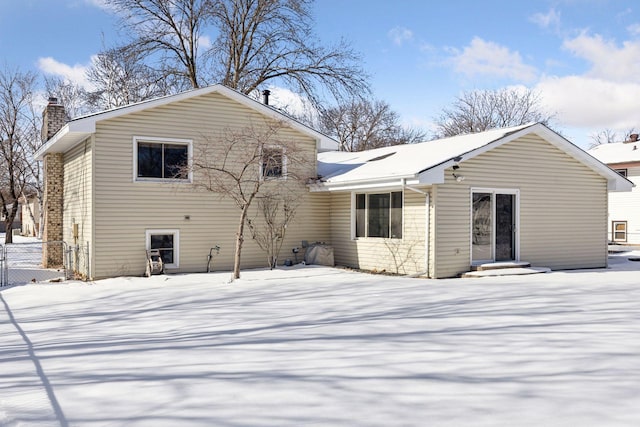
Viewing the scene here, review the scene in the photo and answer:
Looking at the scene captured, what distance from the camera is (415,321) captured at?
750 centimetres

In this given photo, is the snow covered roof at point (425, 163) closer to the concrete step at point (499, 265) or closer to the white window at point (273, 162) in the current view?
the white window at point (273, 162)

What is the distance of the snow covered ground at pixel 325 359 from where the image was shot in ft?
13.3

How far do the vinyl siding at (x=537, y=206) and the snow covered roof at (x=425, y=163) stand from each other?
0.30 meters

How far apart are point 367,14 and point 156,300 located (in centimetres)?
1230

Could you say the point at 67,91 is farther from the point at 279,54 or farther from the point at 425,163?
the point at 425,163

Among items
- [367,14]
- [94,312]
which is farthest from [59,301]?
[367,14]

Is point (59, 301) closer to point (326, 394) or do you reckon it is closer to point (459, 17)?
point (326, 394)

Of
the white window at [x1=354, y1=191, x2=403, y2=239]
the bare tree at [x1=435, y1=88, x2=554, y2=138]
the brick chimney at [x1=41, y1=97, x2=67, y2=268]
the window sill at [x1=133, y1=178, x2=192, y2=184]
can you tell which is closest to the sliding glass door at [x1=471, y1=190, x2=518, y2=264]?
the white window at [x1=354, y1=191, x2=403, y2=239]

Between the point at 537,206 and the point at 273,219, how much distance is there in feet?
23.4

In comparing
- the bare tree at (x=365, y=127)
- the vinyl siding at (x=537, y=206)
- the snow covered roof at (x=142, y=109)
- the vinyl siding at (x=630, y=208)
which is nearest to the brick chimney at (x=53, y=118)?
the snow covered roof at (x=142, y=109)

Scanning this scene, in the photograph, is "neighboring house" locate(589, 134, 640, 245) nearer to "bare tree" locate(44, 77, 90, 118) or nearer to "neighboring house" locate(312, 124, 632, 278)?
"neighboring house" locate(312, 124, 632, 278)

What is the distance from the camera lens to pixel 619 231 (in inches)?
1145

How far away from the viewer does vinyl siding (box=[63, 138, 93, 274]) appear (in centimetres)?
1321

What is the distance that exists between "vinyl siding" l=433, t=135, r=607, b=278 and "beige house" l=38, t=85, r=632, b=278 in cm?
4
